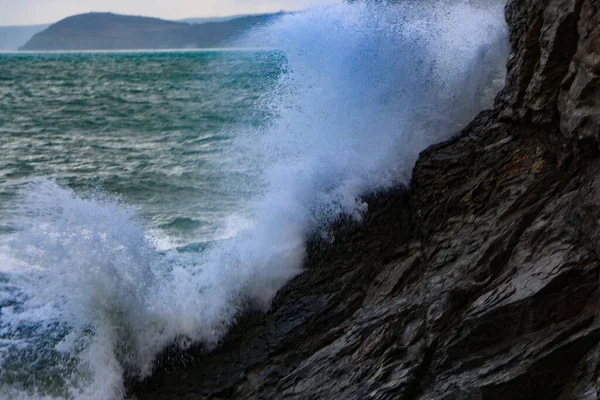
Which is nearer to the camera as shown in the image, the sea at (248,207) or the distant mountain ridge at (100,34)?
the sea at (248,207)

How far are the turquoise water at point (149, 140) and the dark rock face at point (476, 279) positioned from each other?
9.49ft

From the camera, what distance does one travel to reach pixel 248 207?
8383mm

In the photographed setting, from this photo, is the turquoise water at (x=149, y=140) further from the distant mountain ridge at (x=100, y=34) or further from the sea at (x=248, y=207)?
the distant mountain ridge at (x=100, y=34)

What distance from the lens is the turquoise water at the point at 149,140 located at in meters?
9.43

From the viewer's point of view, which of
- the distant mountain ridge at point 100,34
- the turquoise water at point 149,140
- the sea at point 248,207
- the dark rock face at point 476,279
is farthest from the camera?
the distant mountain ridge at point 100,34

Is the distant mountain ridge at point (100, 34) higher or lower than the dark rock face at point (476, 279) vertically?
higher

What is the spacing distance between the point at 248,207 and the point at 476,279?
4595mm

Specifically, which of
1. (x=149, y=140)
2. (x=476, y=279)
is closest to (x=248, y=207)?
(x=476, y=279)

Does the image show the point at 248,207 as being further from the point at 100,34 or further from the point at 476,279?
the point at 100,34

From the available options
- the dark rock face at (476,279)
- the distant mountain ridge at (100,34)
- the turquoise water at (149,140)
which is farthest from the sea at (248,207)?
the distant mountain ridge at (100,34)

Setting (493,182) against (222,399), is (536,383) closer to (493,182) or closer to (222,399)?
(493,182)

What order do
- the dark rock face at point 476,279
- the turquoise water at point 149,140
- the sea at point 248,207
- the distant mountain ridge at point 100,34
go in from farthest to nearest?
the distant mountain ridge at point 100,34, the turquoise water at point 149,140, the sea at point 248,207, the dark rock face at point 476,279

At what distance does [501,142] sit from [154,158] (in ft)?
29.1

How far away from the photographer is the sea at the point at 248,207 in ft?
17.7
